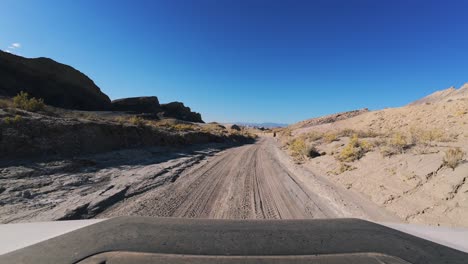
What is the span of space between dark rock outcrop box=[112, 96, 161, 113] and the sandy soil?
4793 centimetres

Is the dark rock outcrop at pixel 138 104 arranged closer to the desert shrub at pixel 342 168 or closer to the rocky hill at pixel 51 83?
the rocky hill at pixel 51 83

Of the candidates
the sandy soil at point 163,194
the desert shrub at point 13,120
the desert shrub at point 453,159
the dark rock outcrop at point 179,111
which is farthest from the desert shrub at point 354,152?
the dark rock outcrop at point 179,111

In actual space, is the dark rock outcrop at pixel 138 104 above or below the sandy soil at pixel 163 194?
above

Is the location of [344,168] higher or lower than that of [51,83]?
lower

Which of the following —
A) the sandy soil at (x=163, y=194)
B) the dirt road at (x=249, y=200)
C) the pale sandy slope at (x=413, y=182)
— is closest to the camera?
the pale sandy slope at (x=413, y=182)

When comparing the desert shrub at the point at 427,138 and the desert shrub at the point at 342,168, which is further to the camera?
the desert shrub at the point at 427,138

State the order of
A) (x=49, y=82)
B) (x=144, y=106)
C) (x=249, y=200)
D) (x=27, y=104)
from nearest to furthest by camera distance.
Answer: (x=249, y=200) → (x=27, y=104) → (x=49, y=82) → (x=144, y=106)

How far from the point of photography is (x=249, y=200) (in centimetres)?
624

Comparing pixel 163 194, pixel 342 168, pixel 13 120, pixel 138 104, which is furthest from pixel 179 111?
pixel 163 194

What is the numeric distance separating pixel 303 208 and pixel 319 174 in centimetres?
451

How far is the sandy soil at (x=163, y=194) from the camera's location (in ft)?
16.8

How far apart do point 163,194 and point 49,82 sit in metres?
42.9

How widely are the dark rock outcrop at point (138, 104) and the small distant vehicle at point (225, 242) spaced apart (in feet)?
178

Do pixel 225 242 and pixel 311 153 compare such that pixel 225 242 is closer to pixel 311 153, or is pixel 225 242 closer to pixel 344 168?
pixel 344 168
